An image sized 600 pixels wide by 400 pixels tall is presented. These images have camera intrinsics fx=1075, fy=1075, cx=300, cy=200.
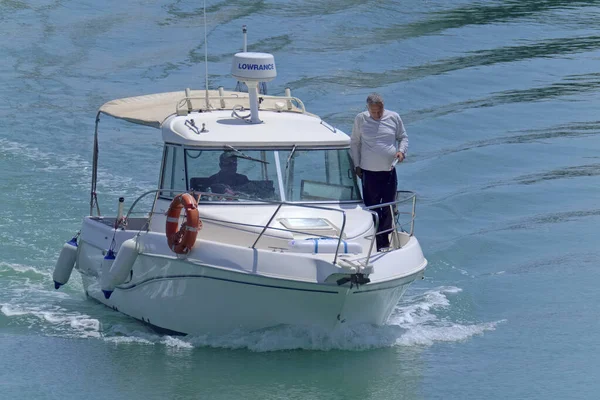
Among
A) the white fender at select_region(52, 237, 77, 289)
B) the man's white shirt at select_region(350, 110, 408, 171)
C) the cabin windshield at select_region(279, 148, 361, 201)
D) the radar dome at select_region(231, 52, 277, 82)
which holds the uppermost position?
the radar dome at select_region(231, 52, 277, 82)

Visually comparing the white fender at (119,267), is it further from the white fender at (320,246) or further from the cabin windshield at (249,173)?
the white fender at (320,246)

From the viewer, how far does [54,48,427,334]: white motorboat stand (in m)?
9.88

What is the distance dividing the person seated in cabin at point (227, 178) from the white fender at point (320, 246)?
1.31 meters

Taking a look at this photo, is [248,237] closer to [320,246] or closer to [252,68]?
[320,246]

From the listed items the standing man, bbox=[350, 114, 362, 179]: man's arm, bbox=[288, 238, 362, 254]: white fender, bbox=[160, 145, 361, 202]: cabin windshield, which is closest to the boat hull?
bbox=[288, 238, 362, 254]: white fender

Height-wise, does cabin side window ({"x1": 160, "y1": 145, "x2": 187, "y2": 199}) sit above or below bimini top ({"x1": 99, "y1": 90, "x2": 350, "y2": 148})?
below

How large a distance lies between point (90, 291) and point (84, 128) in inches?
347

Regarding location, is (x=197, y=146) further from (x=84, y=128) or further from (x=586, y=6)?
(x=586, y=6)

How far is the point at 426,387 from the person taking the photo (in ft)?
32.8

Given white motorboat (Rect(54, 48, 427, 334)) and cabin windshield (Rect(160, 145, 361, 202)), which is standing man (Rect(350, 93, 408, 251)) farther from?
cabin windshield (Rect(160, 145, 361, 202))

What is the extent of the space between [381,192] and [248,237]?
1740 mm

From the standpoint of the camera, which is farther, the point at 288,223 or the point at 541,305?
the point at 541,305

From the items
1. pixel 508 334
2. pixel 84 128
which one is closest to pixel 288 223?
pixel 508 334

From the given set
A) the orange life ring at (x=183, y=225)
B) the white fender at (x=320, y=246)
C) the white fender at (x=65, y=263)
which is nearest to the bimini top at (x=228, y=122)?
the orange life ring at (x=183, y=225)
